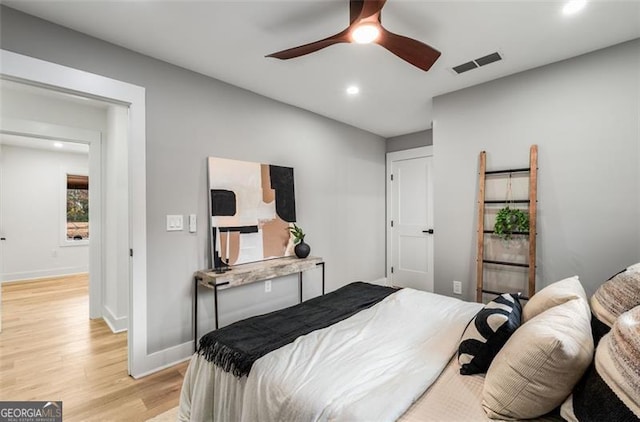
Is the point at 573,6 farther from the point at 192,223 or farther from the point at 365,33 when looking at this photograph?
the point at 192,223

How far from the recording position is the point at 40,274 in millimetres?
5574

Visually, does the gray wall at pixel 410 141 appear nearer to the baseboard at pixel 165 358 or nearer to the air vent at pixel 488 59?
the air vent at pixel 488 59

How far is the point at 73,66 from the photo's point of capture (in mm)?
2068

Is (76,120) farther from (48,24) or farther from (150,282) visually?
(150,282)

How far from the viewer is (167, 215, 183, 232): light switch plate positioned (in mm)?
2533

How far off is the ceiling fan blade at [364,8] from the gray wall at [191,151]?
166 centimetres

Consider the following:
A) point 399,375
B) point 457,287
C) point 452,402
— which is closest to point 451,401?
point 452,402

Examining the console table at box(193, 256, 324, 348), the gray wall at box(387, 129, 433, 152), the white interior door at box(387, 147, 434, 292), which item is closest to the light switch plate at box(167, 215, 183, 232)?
the console table at box(193, 256, 324, 348)

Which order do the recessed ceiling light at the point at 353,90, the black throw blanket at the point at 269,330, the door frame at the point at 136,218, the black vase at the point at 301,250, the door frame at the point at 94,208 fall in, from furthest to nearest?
1. the door frame at the point at 94,208
2. the black vase at the point at 301,250
3. the recessed ceiling light at the point at 353,90
4. the door frame at the point at 136,218
5. the black throw blanket at the point at 269,330

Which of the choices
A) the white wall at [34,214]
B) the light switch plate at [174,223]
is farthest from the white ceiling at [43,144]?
the light switch plate at [174,223]

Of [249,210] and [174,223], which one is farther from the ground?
[249,210]

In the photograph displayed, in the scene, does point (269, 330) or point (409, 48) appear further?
point (409, 48)

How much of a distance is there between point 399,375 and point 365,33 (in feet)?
5.82

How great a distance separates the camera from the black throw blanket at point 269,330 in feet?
4.67
